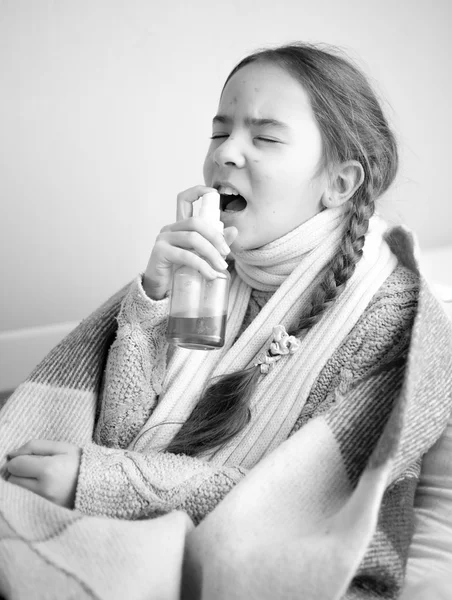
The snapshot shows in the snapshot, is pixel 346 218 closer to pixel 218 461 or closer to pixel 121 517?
pixel 218 461

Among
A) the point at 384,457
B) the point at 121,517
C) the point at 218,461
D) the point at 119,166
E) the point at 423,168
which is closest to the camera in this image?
the point at 384,457

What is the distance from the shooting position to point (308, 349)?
3.05ft

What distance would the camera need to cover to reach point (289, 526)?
71 centimetres

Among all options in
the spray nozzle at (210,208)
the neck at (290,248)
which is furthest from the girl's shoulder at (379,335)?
the spray nozzle at (210,208)

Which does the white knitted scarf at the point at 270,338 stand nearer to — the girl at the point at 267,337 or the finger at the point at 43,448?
the girl at the point at 267,337

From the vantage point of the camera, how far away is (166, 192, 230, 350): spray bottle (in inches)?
33.1

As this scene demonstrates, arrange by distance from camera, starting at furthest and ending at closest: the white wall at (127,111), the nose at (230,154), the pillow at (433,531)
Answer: the white wall at (127,111) < the nose at (230,154) < the pillow at (433,531)

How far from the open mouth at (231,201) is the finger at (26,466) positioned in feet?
1.44

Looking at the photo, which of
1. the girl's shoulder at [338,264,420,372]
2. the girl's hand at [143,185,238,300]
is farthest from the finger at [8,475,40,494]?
the girl's shoulder at [338,264,420,372]

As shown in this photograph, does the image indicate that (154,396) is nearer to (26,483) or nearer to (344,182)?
(26,483)

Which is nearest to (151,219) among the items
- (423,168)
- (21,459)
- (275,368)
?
(423,168)

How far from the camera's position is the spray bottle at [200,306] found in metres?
0.84

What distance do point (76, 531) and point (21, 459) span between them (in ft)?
0.58

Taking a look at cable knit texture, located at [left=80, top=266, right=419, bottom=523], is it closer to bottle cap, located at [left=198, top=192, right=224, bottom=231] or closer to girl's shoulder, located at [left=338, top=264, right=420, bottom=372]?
girl's shoulder, located at [left=338, top=264, right=420, bottom=372]
